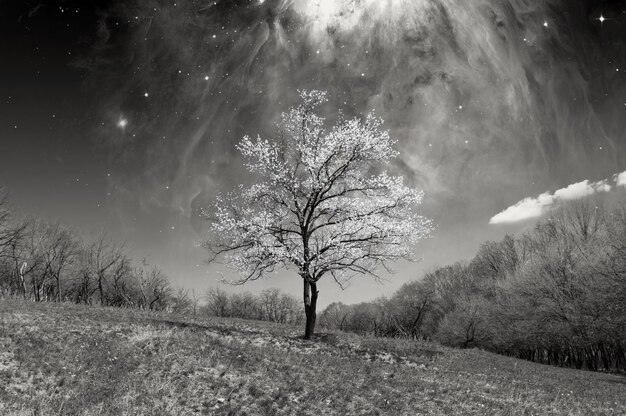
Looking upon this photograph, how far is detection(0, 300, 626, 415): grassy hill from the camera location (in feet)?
30.2

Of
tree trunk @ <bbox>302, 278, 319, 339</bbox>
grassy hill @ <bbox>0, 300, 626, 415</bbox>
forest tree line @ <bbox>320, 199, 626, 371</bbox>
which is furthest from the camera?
forest tree line @ <bbox>320, 199, 626, 371</bbox>

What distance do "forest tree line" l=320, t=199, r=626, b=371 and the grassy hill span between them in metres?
25.8

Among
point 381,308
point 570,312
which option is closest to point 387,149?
point 570,312

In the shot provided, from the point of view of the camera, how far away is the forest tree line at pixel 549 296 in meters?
39.4

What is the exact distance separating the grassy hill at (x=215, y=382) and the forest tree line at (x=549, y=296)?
2577 cm

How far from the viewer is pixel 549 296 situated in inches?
Answer: 1943

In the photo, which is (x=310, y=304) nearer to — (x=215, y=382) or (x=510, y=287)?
(x=215, y=382)

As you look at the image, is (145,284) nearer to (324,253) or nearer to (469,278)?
(469,278)

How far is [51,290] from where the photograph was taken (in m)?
84.4

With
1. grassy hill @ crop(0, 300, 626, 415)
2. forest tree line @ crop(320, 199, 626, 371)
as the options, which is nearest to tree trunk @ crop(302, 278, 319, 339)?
grassy hill @ crop(0, 300, 626, 415)

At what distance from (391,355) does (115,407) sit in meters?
13.9

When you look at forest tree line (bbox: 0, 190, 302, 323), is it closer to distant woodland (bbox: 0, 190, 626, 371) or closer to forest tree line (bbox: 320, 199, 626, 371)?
distant woodland (bbox: 0, 190, 626, 371)

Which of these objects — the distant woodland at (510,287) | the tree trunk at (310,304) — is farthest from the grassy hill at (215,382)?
the distant woodland at (510,287)

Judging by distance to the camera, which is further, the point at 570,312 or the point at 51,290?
the point at 51,290
